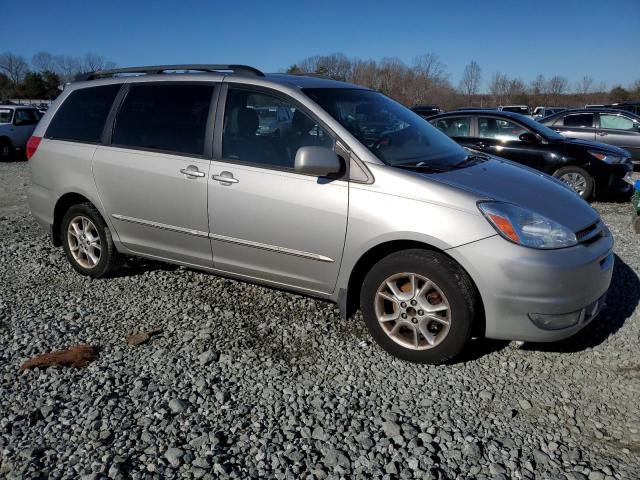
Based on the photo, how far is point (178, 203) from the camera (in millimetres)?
4156

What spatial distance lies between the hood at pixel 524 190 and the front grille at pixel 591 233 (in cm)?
3

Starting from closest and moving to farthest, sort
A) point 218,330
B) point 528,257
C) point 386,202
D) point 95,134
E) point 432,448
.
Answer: point 432,448
point 528,257
point 386,202
point 218,330
point 95,134

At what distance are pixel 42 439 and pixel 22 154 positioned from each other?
17.4 m

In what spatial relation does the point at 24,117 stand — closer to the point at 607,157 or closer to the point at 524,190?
the point at 607,157

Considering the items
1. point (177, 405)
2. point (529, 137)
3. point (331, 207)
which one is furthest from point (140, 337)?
point (529, 137)

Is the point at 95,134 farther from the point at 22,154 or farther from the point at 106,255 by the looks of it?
the point at 22,154

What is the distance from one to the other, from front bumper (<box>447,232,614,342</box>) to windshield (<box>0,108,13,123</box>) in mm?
17923

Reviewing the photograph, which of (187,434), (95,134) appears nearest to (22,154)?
(95,134)

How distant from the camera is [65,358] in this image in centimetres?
350

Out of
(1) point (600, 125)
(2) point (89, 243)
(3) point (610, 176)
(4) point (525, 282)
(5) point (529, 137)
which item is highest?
(1) point (600, 125)

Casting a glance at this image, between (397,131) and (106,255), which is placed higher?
(397,131)

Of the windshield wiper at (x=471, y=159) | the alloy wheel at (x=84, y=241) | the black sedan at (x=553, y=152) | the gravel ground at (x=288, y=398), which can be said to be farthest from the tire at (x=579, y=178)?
the alloy wheel at (x=84, y=241)

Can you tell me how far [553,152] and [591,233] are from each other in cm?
584

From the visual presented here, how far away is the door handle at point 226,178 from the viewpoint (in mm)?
3877
